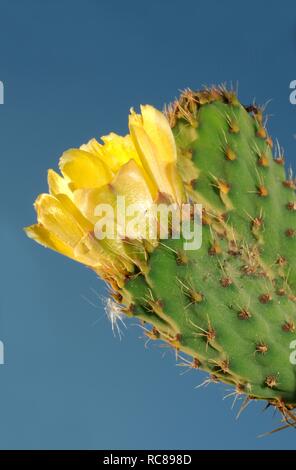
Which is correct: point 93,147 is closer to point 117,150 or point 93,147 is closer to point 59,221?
point 117,150

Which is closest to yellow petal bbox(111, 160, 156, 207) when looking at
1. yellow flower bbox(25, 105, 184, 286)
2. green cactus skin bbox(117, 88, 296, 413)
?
yellow flower bbox(25, 105, 184, 286)

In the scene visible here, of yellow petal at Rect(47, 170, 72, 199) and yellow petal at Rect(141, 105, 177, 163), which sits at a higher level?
yellow petal at Rect(141, 105, 177, 163)

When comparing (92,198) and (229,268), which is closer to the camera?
(92,198)

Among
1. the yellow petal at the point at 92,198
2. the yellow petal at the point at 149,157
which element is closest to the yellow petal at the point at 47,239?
the yellow petal at the point at 92,198

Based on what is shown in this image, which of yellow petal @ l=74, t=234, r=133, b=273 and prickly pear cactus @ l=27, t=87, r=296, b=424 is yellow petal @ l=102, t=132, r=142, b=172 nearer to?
prickly pear cactus @ l=27, t=87, r=296, b=424

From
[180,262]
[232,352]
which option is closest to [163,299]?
[180,262]

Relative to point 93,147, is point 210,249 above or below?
below

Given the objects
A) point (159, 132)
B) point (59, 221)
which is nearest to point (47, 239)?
point (59, 221)

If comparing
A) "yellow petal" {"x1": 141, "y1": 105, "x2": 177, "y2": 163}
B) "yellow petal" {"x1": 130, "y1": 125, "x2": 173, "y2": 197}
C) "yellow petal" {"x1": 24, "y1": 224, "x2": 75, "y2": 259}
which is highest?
"yellow petal" {"x1": 141, "y1": 105, "x2": 177, "y2": 163}
